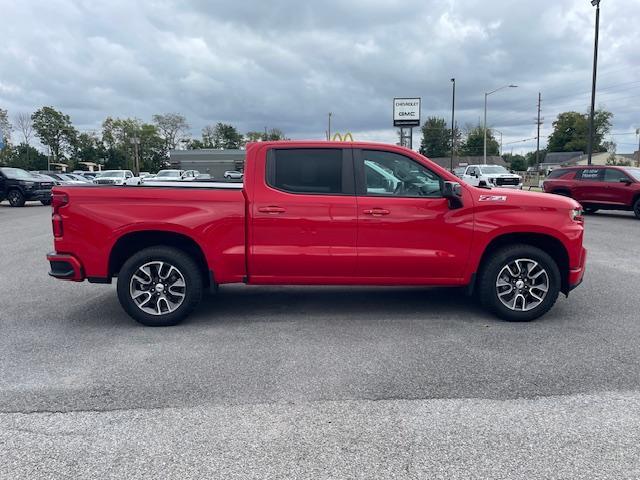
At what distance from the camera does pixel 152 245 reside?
5.46 m

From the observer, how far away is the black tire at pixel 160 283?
5.25m

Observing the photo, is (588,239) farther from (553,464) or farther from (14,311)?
(14,311)

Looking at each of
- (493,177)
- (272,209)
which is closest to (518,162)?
(493,177)

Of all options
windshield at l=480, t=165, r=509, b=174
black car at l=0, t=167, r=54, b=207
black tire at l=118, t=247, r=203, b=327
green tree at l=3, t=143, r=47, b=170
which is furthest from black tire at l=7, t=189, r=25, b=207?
green tree at l=3, t=143, r=47, b=170

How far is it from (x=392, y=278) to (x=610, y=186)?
14.2 meters

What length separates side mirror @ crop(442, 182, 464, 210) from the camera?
5129 mm

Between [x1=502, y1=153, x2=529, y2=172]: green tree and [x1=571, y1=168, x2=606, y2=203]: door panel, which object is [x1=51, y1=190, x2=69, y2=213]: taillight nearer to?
[x1=571, y1=168, x2=606, y2=203]: door panel

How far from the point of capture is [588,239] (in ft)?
38.9

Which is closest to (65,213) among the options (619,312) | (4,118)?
(619,312)

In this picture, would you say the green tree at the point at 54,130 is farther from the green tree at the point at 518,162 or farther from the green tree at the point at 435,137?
the green tree at the point at 518,162

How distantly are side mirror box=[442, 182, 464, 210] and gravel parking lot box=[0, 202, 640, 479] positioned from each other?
4.14 feet

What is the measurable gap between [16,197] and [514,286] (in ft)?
80.0

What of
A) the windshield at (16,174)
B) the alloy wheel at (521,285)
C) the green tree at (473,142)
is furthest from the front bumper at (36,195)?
the green tree at (473,142)

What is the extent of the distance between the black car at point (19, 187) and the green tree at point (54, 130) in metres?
71.5
